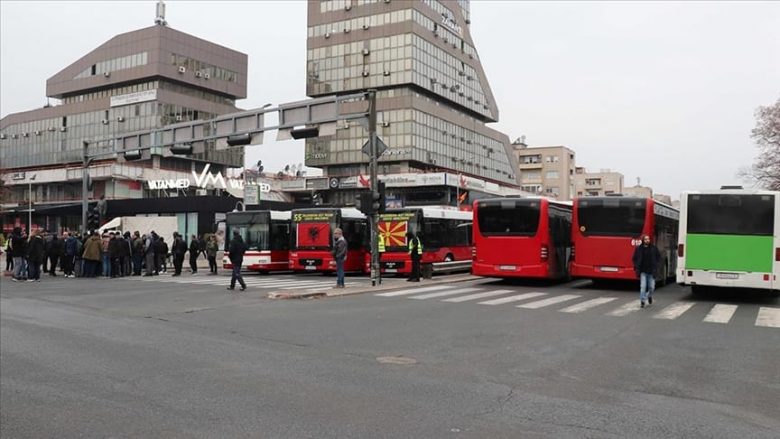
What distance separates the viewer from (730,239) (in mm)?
15906

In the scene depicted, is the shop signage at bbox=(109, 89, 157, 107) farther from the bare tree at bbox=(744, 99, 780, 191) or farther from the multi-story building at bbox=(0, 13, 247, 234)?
the bare tree at bbox=(744, 99, 780, 191)

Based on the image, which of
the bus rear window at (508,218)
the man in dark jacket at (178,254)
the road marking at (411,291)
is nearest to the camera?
the road marking at (411,291)

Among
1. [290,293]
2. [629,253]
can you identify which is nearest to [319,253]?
[290,293]

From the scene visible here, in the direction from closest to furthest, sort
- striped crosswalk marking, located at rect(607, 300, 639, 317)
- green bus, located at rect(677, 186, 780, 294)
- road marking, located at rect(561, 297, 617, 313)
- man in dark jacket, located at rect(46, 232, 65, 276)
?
striped crosswalk marking, located at rect(607, 300, 639, 317), road marking, located at rect(561, 297, 617, 313), green bus, located at rect(677, 186, 780, 294), man in dark jacket, located at rect(46, 232, 65, 276)

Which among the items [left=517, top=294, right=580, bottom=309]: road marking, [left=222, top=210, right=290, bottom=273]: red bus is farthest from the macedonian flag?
[left=517, top=294, right=580, bottom=309]: road marking

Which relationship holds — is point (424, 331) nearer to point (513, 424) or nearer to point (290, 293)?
point (513, 424)

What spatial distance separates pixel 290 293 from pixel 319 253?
9442 mm

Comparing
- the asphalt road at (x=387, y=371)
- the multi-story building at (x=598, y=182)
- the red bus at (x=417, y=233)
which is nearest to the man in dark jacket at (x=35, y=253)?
the asphalt road at (x=387, y=371)

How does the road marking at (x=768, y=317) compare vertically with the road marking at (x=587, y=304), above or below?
above

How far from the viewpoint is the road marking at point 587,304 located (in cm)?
1398

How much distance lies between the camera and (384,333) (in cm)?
1065

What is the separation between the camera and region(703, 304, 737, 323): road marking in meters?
12.4

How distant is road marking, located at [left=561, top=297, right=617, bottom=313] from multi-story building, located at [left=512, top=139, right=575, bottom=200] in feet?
361

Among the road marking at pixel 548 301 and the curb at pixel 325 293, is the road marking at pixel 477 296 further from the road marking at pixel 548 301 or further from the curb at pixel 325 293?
the curb at pixel 325 293
